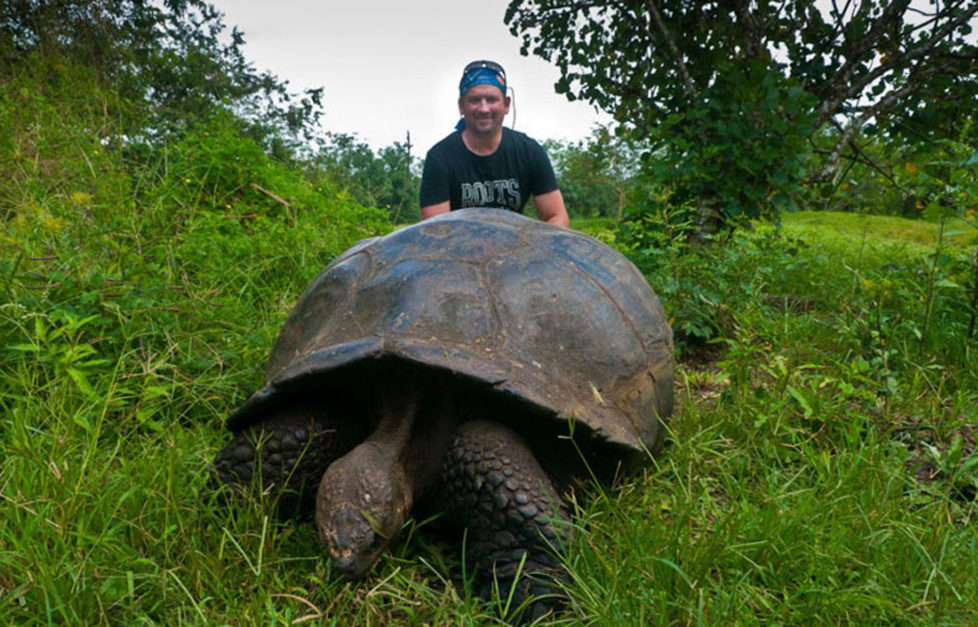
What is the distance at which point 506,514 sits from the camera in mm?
1682

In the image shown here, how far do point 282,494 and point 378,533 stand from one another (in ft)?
1.58

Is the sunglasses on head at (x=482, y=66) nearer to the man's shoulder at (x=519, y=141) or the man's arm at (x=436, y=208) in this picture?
the man's shoulder at (x=519, y=141)

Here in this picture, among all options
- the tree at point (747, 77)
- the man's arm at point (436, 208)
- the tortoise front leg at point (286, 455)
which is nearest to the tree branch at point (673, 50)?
the tree at point (747, 77)

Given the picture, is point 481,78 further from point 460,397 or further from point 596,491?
point 596,491

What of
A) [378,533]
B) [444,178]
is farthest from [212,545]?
[444,178]

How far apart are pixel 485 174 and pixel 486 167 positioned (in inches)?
2.0

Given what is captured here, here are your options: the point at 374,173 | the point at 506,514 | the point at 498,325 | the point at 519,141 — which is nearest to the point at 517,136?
the point at 519,141

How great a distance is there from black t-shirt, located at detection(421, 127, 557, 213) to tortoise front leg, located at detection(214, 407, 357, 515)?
2.71m

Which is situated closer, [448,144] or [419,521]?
[419,521]

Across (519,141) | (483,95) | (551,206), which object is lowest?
(551,206)

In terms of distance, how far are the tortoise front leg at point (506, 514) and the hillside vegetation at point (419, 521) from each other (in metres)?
0.07

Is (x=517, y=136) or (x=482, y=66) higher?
(x=482, y=66)

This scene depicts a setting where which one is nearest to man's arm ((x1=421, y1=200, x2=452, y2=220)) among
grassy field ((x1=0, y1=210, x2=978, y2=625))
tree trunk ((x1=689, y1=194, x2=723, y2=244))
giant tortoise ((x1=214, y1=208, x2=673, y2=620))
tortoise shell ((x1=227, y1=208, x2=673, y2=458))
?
grassy field ((x1=0, y1=210, x2=978, y2=625))

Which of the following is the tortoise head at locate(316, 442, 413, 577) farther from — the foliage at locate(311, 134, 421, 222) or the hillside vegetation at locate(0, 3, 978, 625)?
the foliage at locate(311, 134, 421, 222)
